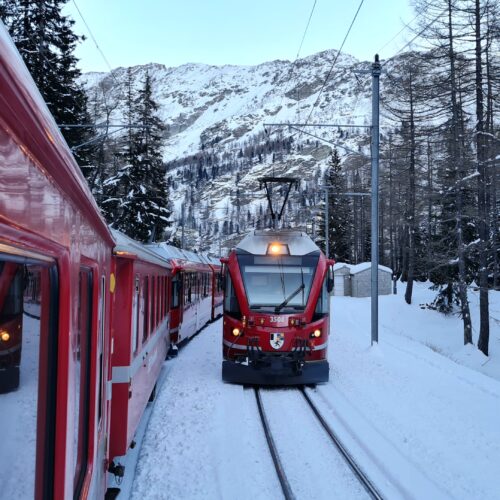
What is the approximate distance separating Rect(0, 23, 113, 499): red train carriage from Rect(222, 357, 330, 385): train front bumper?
8.45 metres

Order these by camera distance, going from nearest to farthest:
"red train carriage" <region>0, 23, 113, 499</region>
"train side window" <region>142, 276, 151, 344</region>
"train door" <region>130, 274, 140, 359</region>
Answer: "red train carriage" <region>0, 23, 113, 499</region> → "train door" <region>130, 274, 140, 359</region> → "train side window" <region>142, 276, 151, 344</region>

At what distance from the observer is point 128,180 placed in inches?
1379

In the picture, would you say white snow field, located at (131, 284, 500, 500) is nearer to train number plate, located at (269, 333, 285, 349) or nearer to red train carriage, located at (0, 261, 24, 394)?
train number plate, located at (269, 333, 285, 349)

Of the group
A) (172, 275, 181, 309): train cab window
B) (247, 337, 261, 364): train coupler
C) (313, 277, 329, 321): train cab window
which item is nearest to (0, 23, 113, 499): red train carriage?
(247, 337, 261, 364): train coupler

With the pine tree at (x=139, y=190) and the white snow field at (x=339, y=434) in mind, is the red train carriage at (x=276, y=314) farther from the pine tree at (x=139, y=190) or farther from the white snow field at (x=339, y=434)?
the pine tree at (x=139, y=190)

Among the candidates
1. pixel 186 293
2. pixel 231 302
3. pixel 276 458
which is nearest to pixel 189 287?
pixel 186 293

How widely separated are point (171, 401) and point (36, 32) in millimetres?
21121

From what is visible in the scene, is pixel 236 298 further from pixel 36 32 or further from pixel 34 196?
pixel 36 32

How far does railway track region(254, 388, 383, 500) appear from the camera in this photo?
6.24 metres

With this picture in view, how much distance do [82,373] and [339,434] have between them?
6.20 meters

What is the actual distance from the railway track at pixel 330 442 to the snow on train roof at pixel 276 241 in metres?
3.18

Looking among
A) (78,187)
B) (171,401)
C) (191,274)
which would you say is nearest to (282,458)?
(171,401)

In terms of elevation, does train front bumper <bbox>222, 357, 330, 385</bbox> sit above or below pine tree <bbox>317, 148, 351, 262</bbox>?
below

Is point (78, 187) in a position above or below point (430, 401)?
above
